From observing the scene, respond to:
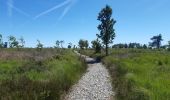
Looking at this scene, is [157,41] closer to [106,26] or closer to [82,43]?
[82,43]

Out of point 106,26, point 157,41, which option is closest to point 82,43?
point 106,26

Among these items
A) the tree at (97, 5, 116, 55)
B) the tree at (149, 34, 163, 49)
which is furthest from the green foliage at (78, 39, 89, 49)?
the tree at (149, 34, 163, 49)

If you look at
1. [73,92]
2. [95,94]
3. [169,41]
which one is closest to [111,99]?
[95,94]

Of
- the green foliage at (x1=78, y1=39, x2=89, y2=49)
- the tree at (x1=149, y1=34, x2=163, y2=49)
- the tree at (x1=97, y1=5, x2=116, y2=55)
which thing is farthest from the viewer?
the tree at (x1=149, y1=34, x2=163, y2=49)

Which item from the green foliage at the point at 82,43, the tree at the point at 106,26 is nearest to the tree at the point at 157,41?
the green foliage at the point at 82,43

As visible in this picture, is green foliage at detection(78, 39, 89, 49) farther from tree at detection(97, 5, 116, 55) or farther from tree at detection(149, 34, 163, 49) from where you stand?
tree at detection(149, 34, 163, 49)

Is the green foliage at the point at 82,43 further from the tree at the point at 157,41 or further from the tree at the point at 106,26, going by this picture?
the tree at the point at 157,41

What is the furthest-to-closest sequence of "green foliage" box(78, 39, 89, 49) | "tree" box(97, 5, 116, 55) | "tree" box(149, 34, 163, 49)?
"tree" box(149, 34, 163, 49) → "green foliage" box(78, 39, 89, 49) → "tree" box(97, 5, 116, 55)

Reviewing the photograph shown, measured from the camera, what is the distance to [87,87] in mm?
21484

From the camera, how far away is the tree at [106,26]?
69125 mm

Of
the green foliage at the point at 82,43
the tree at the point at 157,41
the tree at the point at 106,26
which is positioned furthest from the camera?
the tree at the point at 157,41

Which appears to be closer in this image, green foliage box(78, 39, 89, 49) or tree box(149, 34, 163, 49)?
green foliage box(78, 39, 89, 49)

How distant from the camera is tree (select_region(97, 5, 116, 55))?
6912 cm

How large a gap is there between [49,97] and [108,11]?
57394 millimetres
